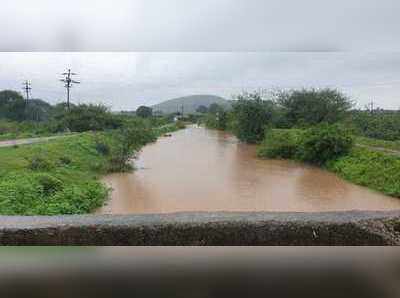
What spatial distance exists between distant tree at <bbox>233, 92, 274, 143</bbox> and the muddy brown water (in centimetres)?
717

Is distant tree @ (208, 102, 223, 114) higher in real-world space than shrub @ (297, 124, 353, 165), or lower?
higher

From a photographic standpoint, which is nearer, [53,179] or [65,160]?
[53,179]

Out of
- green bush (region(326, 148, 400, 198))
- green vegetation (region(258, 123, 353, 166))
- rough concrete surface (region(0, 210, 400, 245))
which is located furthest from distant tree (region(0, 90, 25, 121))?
rough concrete surface (region(0, 210, 400, 245))

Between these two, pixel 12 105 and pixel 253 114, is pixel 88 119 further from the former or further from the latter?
pixel 12 105

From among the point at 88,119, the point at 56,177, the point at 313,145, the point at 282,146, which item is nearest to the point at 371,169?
the point at 313,145

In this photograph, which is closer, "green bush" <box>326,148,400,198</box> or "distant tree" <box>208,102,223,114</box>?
"green bush" <box>326,148,400,198</box>

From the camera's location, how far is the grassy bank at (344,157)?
8641 millimetres

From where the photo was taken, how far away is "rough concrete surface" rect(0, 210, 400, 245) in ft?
4.91

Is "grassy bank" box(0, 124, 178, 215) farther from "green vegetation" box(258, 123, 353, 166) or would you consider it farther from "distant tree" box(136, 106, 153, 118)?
"distant tree" box(136, 106, 153, 118)

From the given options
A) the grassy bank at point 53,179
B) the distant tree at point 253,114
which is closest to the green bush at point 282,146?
the distant tree at point 253,114

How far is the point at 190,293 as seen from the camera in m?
1.41

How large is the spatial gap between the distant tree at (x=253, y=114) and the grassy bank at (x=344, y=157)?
142 inches

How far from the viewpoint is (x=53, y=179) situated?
6.79 metres

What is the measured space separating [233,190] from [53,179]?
12.3 feet
